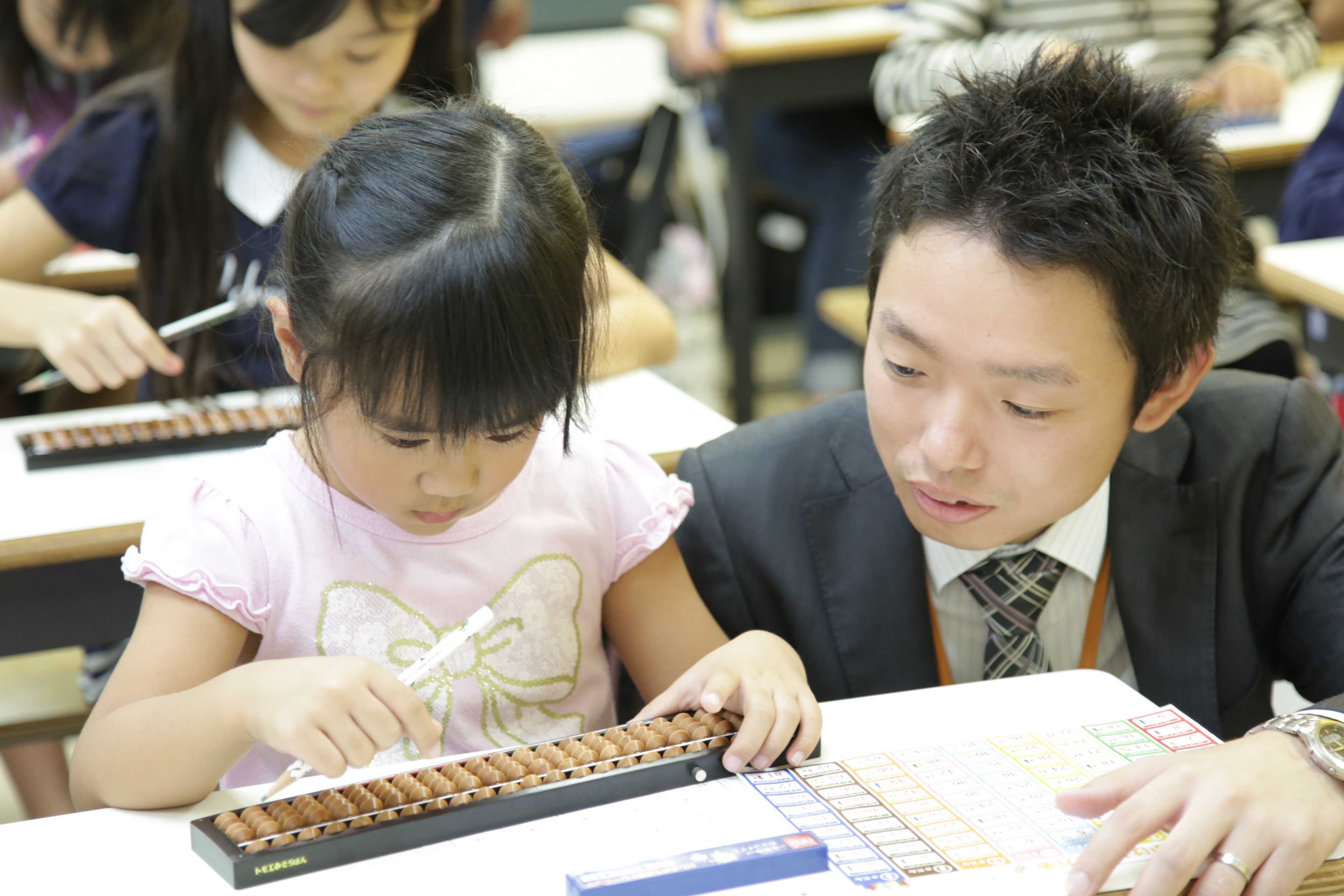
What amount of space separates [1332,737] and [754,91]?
10.8ft

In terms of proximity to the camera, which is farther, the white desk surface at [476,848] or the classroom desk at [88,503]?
the classroom desk at [88,503]

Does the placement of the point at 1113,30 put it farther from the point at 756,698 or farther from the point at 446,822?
the point at 446,822

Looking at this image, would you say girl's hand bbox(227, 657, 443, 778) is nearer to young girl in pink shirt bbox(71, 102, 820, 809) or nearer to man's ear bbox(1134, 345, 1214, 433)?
young girl in pink shirt bbox(71, 102, 820, 809)

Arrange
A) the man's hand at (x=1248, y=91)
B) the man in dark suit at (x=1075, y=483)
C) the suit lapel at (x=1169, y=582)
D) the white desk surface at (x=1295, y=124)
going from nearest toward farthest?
the man in dark suit at (x=1075, y=483) → the suit lapel at (x=1169, y=582) → the white desk surface at (x=1295, y=124) → the man's hand at (x=1248, y=91)

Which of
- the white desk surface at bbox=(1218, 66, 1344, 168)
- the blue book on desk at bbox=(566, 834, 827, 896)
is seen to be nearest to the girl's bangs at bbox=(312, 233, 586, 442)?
the blue book on desk at bbox=(566, 834, 827, 896)

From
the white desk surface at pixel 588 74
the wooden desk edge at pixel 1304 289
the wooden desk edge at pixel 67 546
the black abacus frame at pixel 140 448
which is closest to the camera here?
the wooden desk edge at pixel 67 546

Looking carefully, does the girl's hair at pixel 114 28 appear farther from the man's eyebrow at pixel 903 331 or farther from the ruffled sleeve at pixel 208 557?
the man's eyebrow at pixel 903 331

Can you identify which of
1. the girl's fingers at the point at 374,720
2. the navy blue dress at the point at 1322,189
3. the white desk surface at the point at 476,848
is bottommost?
the white desk surface at the point at 476,848

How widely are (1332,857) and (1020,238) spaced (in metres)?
0.53

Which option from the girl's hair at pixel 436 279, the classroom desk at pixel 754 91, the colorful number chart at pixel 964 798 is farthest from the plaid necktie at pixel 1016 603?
the classroom desk at pixel 754 91

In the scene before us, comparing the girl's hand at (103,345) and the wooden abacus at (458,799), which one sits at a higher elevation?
the girl's hand at (103,345)

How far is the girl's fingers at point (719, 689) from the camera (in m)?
1.02

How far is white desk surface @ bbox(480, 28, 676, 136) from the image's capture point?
16.5 ft

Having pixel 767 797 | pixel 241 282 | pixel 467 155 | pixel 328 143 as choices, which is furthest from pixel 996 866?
pixel 241 282
